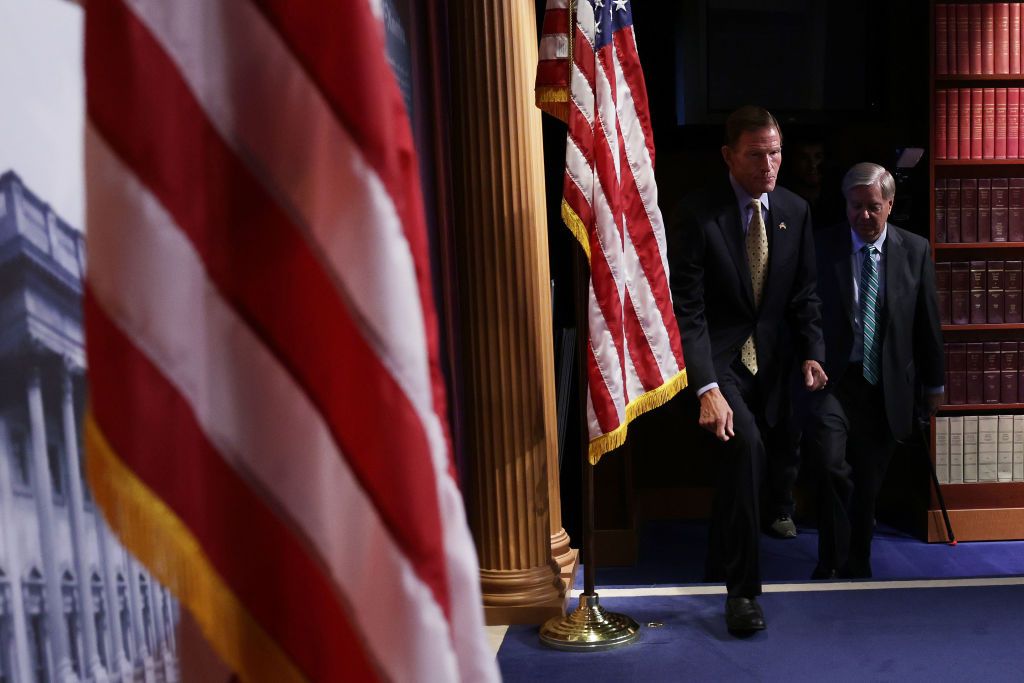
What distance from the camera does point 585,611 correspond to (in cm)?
335

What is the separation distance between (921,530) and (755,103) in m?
2.28

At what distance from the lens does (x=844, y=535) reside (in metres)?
4.12

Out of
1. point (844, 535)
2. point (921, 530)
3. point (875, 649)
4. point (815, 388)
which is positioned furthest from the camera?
point (921, 530)

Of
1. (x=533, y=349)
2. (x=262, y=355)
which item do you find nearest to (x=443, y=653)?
(x=262, y=355)

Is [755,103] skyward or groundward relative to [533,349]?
skyward

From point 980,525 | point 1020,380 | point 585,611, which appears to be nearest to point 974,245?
point 1020,380

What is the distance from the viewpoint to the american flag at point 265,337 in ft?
3.28

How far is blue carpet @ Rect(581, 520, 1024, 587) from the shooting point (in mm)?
4422

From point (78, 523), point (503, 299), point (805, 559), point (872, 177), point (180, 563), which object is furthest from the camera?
point (805, 559)

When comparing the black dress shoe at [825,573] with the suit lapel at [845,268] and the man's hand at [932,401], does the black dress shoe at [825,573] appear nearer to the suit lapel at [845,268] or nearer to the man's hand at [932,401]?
the man's hand at [932,401]

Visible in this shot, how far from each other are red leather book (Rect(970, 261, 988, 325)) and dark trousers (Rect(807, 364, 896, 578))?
112 cm

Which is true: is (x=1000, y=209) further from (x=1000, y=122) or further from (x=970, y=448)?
(x=970, y=448)

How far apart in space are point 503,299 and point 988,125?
2911 mm

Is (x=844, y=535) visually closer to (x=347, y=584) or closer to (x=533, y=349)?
(x=533, y=349)
